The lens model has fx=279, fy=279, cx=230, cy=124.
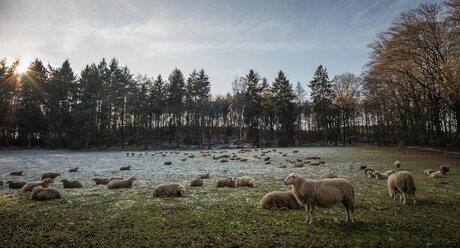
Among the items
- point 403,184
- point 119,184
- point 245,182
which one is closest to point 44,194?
point 119,184

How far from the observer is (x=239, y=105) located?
298ft

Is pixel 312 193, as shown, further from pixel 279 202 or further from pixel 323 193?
pixel 279 202

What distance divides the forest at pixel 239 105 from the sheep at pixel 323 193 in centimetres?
3333

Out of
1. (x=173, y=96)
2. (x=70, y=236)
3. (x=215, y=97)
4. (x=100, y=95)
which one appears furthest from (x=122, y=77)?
(x=70, y=236)

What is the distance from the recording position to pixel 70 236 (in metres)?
7.92

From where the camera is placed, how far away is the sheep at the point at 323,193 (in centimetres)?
955

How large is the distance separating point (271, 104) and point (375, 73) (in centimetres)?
4791

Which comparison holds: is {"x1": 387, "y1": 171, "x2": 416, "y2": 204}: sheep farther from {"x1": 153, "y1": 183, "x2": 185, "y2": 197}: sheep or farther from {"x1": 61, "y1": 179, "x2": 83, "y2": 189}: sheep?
{"x1": 61, "y1": 179, "x2": 83, "y2": 189}: sheep

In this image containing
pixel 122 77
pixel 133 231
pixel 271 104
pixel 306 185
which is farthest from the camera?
pixel 271 104

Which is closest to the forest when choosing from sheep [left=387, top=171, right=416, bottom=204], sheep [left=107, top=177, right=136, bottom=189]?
sheep [left=387, top=171, right=416, bottom=204]

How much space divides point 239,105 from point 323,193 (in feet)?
268

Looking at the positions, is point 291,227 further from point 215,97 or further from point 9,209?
point 215,97

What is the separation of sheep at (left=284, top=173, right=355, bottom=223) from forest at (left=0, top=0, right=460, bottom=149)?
3333cm

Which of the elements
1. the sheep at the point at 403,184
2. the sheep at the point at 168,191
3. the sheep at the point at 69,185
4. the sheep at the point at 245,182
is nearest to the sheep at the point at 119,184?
the sheep at the point at 69,185
